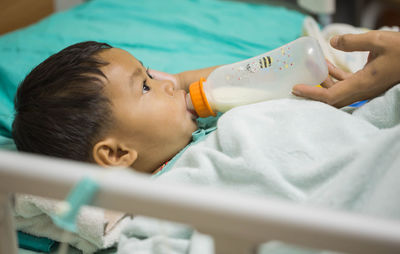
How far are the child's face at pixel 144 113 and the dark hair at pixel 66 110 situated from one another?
3cm

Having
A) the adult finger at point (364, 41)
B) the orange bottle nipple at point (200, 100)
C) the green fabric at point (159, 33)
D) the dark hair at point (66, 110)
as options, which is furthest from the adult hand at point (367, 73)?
the green fabric at point (159, 33)

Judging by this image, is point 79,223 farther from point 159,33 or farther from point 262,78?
point 159,33

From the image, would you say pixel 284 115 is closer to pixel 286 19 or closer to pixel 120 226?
pixel 120 226

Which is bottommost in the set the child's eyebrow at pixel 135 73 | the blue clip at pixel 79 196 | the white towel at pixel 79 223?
the white towel at pixel 79 223

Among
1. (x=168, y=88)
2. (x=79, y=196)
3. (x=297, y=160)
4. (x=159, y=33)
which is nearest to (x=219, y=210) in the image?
(x=79, y=196)

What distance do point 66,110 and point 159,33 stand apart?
809 mm

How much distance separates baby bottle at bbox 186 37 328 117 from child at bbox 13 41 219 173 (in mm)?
70

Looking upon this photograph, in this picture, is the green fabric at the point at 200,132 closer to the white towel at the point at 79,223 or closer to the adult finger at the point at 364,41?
the white towel at the point at 79,223

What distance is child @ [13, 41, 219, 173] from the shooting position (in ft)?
2.49

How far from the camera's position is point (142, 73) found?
891 mm

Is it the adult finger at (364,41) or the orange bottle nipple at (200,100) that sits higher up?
the adult finger at (364,41)

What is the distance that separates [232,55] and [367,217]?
3.38 feet

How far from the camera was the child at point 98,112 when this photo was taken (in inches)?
29.9

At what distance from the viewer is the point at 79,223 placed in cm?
72
